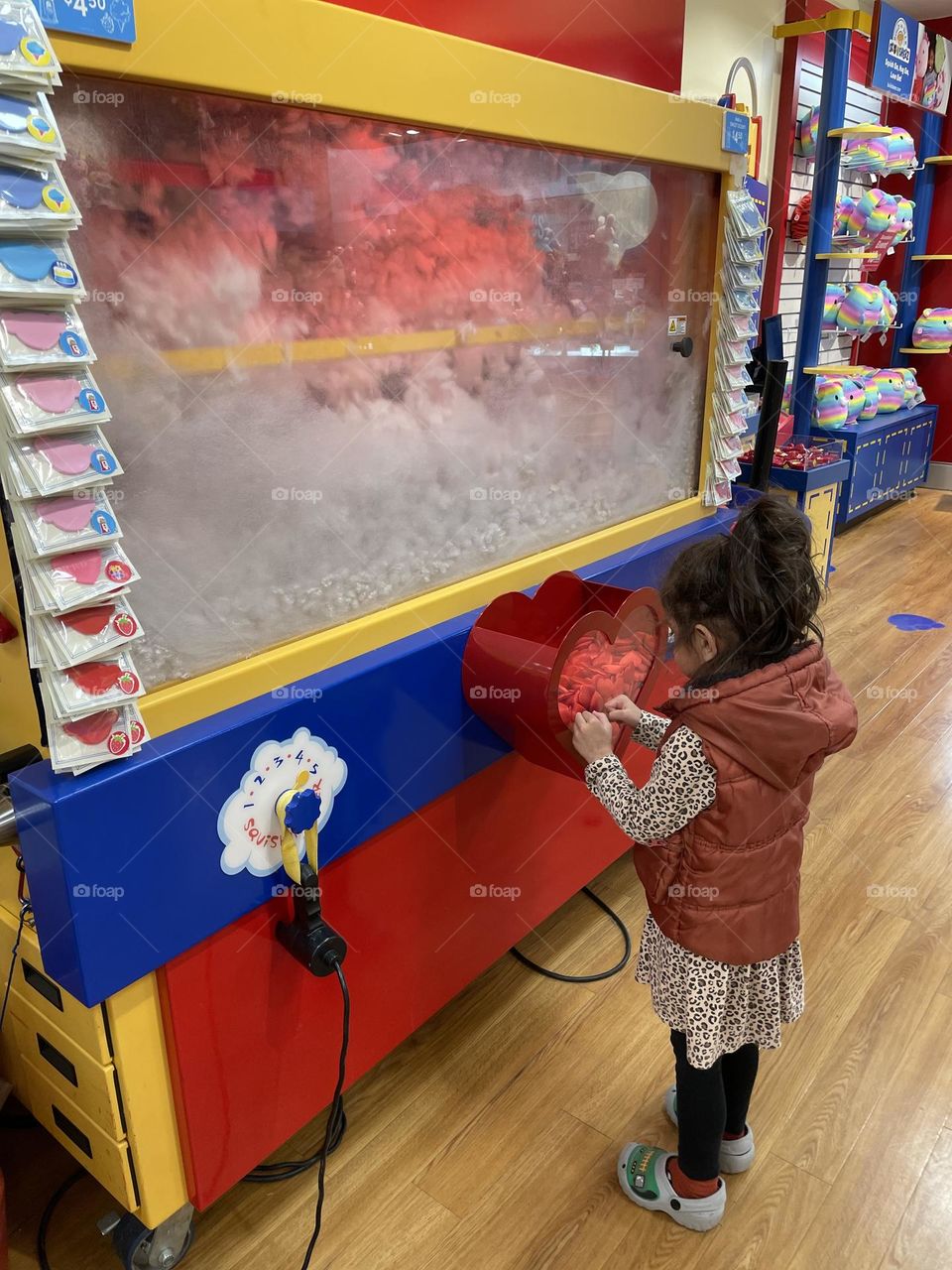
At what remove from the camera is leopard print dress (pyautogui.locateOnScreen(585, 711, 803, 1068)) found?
1.24 metres

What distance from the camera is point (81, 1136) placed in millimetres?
1331

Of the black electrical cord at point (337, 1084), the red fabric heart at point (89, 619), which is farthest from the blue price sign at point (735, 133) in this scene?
the black electrical cord at point (337, 1084)

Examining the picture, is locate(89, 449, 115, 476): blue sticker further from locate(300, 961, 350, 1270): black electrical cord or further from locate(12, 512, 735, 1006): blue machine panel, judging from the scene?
locate(300, 961, 350, 1270): black electrical cord

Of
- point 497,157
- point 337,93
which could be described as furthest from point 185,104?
point 497,157

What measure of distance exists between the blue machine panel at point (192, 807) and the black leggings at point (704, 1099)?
563mm

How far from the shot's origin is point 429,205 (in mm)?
1392

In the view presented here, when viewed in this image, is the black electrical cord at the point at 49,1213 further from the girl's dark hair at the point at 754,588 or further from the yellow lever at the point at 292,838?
the girl's dark hair at the point at 754,588

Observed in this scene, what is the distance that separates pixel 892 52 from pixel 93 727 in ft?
18.2

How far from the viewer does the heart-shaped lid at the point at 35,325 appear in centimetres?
89

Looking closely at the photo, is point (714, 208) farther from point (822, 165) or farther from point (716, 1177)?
point (822, 165)

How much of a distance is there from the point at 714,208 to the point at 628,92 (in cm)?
44

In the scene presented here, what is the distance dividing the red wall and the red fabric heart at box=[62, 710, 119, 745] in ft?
4.31

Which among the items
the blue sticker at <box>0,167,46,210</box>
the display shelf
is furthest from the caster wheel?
the display shelf

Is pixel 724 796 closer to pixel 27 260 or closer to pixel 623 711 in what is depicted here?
pixel 623 711
